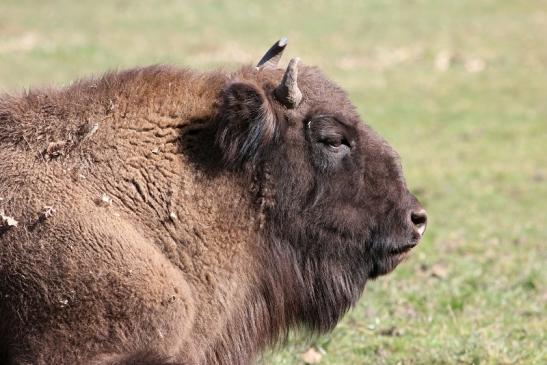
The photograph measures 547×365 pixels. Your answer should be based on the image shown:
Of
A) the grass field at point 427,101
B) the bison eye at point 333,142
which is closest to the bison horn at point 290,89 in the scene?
the bison eye at point 333,142

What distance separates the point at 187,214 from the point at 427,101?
19.4 meters

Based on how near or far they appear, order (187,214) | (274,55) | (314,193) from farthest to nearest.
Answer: (274,55) → (314,193) → (187,214)

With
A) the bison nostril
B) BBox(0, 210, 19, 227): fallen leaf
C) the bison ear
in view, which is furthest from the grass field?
BBox(0, 210, 19, 227): fallen leaf

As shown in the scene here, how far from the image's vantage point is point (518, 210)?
13.5 metres

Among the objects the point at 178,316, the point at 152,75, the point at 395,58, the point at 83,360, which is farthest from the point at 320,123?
the point at 395,58

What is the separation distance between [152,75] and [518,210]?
9.26 meters

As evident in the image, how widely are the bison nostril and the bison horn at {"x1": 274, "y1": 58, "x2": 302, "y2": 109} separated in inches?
36.3

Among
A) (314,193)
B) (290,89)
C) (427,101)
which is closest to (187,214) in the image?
(314,193)

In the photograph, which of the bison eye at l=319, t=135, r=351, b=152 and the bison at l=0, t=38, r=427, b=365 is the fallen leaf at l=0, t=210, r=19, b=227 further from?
the bison eye at l=319, t=135, r=351, b=152

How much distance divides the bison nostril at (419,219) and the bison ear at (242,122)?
974 mm

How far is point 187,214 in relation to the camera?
4961 millimetres

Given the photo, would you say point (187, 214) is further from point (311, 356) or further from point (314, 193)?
point (311, 356)

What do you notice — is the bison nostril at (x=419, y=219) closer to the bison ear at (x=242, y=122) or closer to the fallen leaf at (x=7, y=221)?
the bison ear at (x=242, y=122)

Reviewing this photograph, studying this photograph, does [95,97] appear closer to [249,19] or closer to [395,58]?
[395,58]
